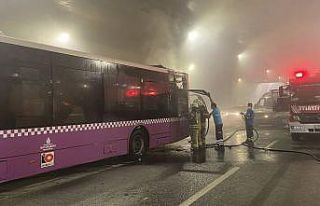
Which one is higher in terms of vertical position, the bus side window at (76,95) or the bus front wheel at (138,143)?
the bus side window at (76,95)

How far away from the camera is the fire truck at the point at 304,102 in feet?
41.9

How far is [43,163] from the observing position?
6.99 metres

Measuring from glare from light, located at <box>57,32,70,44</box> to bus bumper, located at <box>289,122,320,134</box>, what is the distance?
916 centimetres

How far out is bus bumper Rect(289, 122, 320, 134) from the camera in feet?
41.7

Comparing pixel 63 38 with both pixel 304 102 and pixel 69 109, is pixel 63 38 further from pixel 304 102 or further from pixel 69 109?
pixel 304 102

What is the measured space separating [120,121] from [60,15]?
7408 mm

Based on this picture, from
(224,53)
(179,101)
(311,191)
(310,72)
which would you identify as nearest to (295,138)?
(310,72)

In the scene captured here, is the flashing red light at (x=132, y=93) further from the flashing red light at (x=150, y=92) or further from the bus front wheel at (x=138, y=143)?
the bus front wheel at (x=138, y=143)

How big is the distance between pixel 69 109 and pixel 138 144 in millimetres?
2750

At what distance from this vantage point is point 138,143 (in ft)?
32.7

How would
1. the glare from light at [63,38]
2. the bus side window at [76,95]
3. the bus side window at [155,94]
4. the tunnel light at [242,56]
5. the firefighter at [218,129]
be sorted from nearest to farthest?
1. the bus side window at [76,95]
2. the bus side window at [155,94]
3. the firefighter at [218,129]
4. the glare from light at [63,38]
5. the tunnel light at [242,56]

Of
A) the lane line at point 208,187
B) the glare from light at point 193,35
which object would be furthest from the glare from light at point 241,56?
the lane line at point 208,187

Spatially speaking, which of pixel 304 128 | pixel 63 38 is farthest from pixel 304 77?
pixel 63 38

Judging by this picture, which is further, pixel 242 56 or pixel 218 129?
pixel 242 56
